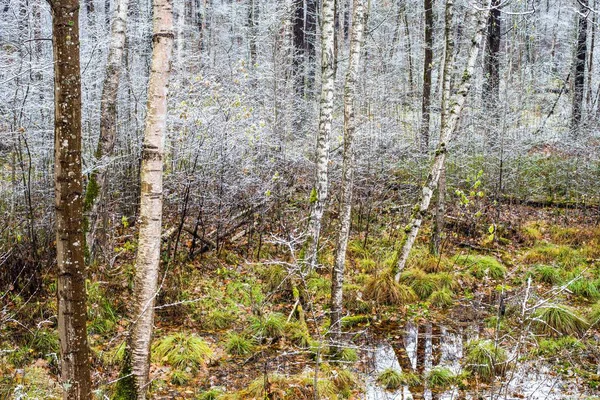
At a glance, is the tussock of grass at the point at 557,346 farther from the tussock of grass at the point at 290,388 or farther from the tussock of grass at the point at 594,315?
the tussock of grass at the point at 290,388

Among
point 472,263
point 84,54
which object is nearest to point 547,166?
point 472,263

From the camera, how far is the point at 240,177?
9.65m

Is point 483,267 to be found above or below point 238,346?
above

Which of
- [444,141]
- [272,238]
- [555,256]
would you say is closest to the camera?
[444,141]

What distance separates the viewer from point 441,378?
19.0 ft

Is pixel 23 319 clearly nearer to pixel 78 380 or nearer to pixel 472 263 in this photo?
pixel 78 380

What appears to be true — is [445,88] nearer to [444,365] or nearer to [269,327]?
[444,365]

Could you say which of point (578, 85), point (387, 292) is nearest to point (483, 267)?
point (387, 292)

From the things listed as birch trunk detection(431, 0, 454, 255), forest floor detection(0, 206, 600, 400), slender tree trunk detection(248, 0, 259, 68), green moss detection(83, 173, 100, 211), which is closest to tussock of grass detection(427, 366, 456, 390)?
forest floor detection(0, 206, 600, 400)

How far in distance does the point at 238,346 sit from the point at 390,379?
6.31ft

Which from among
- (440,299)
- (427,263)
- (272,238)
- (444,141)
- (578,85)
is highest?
(578,85)

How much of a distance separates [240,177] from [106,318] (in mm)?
4158

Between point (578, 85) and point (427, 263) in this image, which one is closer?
point (427, 263)

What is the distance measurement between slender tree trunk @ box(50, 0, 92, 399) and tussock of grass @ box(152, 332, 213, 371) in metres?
3.02
